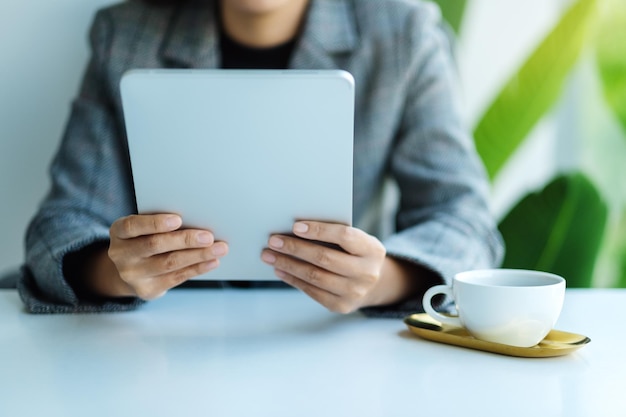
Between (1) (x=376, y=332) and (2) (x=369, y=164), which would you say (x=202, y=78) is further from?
(2) (x=369, y=164)

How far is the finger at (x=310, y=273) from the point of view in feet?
2.55


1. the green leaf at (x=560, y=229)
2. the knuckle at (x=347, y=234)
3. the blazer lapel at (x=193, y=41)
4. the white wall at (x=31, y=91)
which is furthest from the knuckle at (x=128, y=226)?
the green leaf at (x=560, y=229)

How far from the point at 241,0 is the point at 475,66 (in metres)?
0.72

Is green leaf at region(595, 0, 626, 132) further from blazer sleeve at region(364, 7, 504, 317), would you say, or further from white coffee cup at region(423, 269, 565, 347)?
white coffee cup at region(423, 269, 565, 347)

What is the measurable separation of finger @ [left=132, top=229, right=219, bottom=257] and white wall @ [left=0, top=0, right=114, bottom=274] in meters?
0.80

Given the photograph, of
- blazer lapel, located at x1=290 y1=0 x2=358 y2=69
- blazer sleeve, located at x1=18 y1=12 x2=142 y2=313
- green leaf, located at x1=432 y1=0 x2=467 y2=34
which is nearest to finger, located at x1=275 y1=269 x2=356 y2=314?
blazer sleeve, located at x1=18 y1=12 x2=142 y2=313

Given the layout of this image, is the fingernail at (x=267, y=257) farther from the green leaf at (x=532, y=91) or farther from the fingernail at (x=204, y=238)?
the green leaf at (x=532, y=91)

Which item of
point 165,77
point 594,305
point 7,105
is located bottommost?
point 594,305

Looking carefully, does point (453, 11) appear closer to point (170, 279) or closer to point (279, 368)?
point (170, 279)

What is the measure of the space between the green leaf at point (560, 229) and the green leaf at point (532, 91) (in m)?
0.13

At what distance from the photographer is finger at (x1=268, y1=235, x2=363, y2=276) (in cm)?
75

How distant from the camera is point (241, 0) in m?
1.15

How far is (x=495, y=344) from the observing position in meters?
0.68

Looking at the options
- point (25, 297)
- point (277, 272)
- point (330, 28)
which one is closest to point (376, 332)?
point (277, 272)
